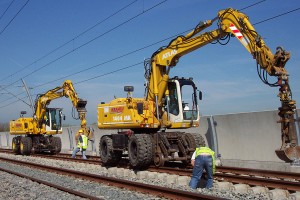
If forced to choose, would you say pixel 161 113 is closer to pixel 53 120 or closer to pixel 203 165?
pixel 203 165

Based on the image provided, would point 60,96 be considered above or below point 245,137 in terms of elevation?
above

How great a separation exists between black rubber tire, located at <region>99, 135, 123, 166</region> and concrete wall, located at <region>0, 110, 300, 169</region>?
370cm

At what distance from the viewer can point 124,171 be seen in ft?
45.3

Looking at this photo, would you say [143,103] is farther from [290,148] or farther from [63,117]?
[63,117]

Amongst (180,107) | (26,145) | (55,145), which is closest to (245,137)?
(180,107)

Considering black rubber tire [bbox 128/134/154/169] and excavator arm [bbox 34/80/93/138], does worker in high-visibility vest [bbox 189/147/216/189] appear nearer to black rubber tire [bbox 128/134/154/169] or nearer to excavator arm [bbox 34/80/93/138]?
black rubber tire [bbox 128/134/154/169]

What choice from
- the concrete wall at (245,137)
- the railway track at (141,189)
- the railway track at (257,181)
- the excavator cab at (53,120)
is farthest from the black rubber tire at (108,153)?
the excavator cab at (53,120)

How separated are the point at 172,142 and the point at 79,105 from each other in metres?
9.16

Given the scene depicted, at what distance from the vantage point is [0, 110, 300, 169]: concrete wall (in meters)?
13.3

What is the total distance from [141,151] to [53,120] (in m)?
15.0

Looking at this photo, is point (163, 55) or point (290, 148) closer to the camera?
point (290, 148)

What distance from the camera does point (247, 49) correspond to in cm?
1010

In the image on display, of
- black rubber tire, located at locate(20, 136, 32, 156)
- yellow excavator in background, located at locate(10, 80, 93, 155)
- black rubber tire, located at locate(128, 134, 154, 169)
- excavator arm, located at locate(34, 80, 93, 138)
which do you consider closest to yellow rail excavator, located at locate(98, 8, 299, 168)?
black rubber tire, located at locate(128, 134, 154, 169)

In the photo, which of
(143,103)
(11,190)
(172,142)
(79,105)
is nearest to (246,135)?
(172,142)
